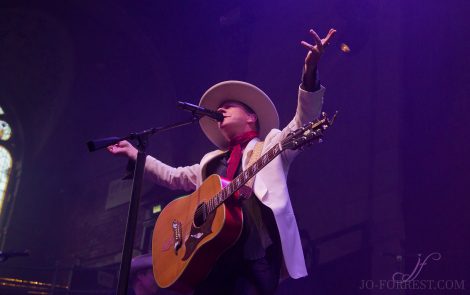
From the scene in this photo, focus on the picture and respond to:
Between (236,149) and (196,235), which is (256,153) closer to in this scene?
(236,149)

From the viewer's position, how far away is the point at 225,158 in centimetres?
345

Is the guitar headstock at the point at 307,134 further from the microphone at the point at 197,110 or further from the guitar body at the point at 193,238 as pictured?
the microphone at the point at 197,110

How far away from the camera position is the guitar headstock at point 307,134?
A: 2.65 m

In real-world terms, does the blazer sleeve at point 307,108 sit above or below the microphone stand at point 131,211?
above

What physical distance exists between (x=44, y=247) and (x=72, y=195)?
3.39 feet

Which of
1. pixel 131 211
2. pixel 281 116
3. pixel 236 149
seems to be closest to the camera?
pixel 131 211

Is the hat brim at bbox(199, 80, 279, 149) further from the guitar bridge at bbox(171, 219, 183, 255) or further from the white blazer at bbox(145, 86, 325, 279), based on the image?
the guitar bridge at bbox(171, 219, 183, 255)

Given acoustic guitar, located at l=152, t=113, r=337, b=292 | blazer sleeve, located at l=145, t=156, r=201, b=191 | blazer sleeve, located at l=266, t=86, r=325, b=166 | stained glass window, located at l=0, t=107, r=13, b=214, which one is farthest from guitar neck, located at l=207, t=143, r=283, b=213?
stained glass window, located at l=0, t=107, r=13, b=214

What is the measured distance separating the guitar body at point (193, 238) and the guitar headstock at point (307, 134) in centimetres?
45

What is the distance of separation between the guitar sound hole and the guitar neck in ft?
0.20

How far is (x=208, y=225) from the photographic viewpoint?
290 cm

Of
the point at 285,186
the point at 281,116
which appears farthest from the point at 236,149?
the point at 281,116

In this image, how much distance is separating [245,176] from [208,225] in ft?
1.08

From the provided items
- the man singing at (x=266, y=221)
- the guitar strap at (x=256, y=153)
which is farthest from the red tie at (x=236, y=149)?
the guitar strap at (x=256, y=153)
